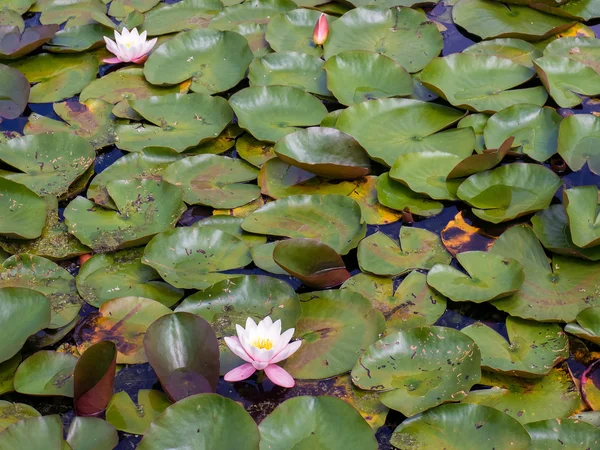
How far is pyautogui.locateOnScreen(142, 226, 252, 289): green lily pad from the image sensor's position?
2.40 m

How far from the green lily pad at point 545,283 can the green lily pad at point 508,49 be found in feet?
4.08

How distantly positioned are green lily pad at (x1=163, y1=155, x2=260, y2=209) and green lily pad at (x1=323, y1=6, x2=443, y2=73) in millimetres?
911

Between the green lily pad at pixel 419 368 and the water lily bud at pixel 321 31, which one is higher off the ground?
the water lily bud at pixel 321 31

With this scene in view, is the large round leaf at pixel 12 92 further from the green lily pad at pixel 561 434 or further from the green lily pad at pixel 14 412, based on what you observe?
the green lily pad at pixel 561 434

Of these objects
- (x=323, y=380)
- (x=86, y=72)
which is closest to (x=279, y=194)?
(x=323, y=380)

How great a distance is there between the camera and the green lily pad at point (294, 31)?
3.49m

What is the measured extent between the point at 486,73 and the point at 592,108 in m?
0.52

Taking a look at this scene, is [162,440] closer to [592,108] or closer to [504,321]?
[504,321]

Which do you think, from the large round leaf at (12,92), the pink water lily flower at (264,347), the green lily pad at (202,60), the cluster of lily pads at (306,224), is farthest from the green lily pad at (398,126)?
the large round leaf at (12,92)

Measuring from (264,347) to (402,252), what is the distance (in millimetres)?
728

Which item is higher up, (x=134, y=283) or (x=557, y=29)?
(x=557, y=29)

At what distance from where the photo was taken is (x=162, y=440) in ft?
5.91

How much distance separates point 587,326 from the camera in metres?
2.15

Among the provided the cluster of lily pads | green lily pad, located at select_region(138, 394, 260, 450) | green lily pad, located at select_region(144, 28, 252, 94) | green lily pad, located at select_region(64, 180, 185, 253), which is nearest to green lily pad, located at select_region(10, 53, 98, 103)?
the cluster of lily pads
